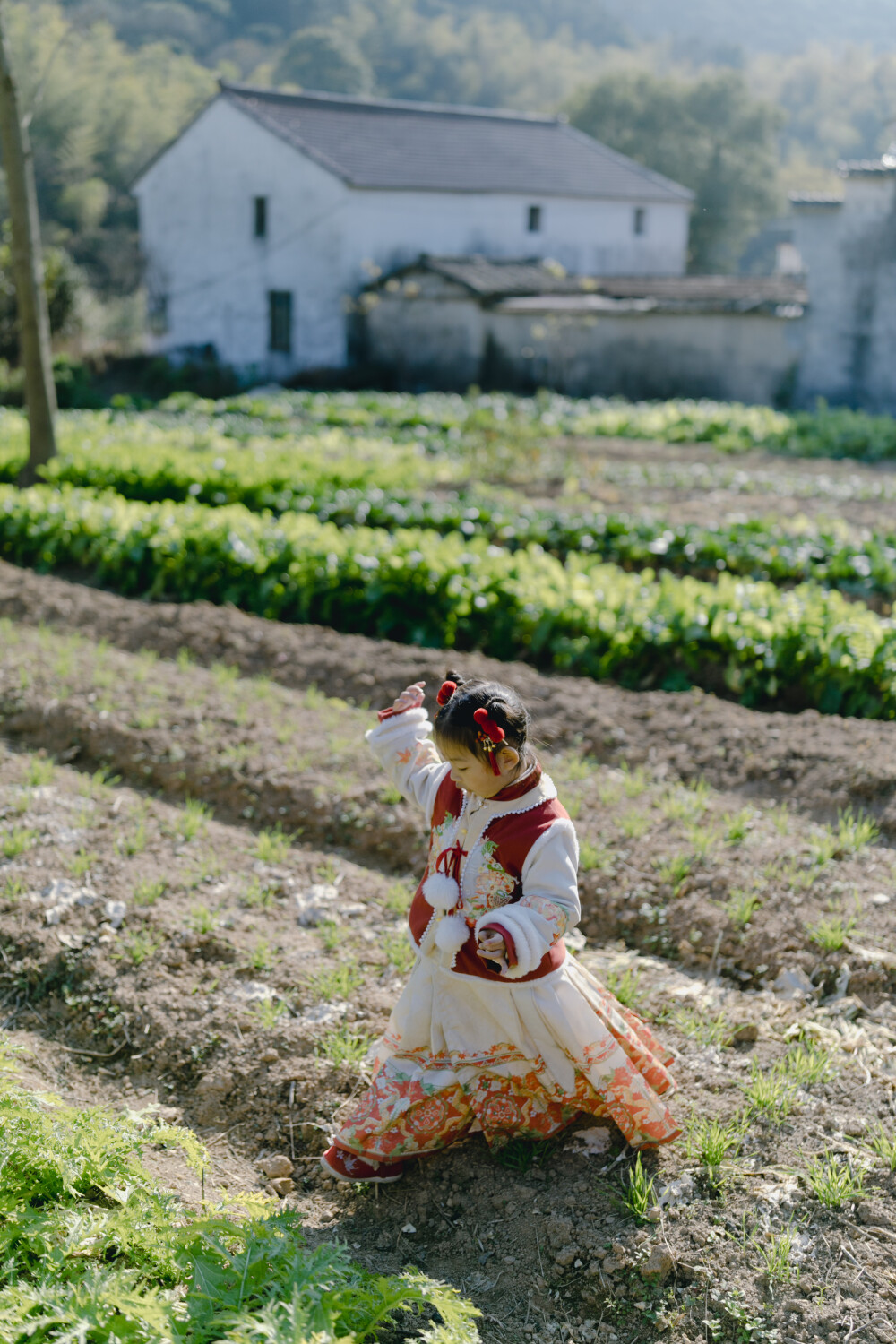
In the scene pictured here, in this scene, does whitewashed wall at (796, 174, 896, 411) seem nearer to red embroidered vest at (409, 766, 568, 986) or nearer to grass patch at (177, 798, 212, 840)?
grass patch at (177, 798, 212, 840)

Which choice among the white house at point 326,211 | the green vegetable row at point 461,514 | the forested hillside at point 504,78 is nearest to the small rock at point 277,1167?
the green vegetable row at point 461,514

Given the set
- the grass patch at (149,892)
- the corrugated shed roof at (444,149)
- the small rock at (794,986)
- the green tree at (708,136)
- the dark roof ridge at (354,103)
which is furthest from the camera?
the green tree at (708,136)

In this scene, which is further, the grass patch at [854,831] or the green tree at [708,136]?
the green tree at [708,136]

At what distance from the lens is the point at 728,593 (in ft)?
21.4

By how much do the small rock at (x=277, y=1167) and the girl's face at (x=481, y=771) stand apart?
3.70 feet

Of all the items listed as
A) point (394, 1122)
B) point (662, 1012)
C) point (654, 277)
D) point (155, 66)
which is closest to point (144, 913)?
point (394, 1122)

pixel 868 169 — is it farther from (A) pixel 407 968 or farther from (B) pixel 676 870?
(A) pixel 407 968

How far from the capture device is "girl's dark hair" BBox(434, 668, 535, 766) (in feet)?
7.91

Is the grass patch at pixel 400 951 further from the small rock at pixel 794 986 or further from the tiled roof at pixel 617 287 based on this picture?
the tiled roof at pixel 617 287

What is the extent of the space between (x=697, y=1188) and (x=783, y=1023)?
811 mm

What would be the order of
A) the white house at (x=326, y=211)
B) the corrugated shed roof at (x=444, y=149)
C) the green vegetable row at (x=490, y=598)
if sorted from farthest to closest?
the corrugated shed roof at (x=444, y=149), the white house at (x=326, y=211), the green vegetable row at (x=490, y=598)

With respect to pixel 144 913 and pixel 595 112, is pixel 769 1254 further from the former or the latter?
pixel 595 112

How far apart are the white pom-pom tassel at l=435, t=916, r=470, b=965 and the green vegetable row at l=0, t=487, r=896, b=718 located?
384cm

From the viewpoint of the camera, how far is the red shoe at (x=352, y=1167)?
2.74 meters
